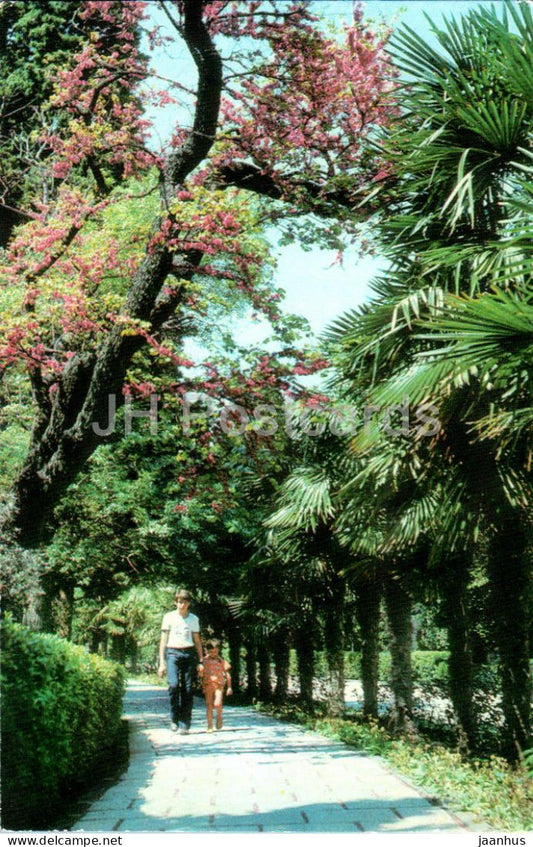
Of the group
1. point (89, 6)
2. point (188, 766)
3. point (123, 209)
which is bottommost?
point (188, 766)

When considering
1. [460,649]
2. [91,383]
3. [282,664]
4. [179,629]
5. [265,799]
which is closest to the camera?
[265,799]

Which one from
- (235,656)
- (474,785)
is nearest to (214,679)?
(474,785)

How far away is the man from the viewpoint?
7.60 metres

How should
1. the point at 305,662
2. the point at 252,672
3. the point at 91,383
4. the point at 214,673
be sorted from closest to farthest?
the point at 91,383 → the point at 214,673 → the point at 305,662 → the point at 252,672

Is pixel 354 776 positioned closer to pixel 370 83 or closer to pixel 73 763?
pixel 73 763

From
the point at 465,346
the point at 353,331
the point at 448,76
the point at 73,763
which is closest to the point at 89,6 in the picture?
the point at 448,76

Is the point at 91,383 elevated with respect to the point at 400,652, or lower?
elevated

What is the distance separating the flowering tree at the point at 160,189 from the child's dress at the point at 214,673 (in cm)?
248

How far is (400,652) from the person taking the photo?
404 inches

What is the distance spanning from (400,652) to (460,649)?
1001 millimetres

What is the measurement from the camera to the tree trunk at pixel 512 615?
A: 6.77 meters

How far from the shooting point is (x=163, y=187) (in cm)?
757

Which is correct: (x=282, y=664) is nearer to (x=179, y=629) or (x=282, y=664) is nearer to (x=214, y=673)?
(x=214, y=673)

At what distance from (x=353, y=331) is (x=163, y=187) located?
259 centimetres
